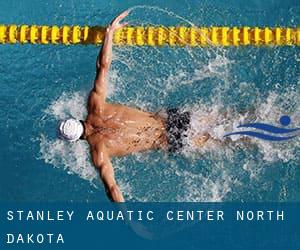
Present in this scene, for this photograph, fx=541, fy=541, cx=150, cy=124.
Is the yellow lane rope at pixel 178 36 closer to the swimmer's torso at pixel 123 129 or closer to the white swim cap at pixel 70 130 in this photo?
the swimmer's torso at pixel 123 129

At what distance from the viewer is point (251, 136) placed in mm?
3301

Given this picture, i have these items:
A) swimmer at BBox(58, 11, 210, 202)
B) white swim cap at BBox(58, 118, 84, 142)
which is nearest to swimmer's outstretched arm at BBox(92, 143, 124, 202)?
swimmer at BBox(58, 11, 210, 202)

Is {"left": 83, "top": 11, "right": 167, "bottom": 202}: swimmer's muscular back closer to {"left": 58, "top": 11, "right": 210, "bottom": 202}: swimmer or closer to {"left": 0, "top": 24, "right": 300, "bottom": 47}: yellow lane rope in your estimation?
Answer: {"left": 58, "top": 11, "right": 210, "bottom": 202}: swimmer

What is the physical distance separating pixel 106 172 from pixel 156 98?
0.94m

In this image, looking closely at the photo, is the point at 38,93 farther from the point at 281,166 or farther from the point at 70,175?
the point at 281,166

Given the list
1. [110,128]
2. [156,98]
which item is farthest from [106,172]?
[156,98]

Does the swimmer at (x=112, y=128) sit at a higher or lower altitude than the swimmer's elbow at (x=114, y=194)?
higher

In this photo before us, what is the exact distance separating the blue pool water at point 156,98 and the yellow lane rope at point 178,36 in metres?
0.16

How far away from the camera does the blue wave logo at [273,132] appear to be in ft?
10.7

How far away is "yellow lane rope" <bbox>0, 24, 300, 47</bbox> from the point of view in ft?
10.7

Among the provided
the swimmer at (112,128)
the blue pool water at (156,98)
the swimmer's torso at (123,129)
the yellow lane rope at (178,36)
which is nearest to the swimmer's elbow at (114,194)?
the swimmer at (112,128)

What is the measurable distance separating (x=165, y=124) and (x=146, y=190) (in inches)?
29.9

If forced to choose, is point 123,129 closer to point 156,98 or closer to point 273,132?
point 156,98

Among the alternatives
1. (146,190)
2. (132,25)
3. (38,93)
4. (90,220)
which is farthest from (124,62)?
(90,220)
